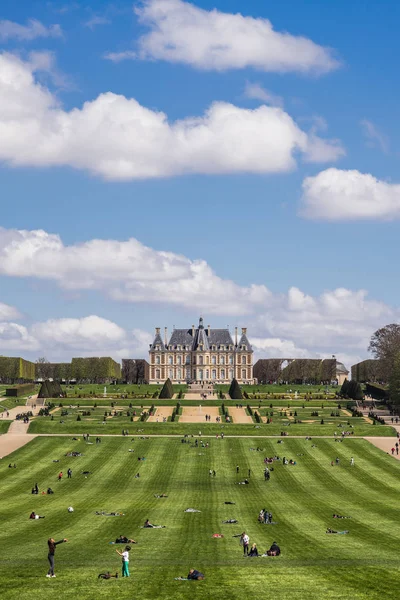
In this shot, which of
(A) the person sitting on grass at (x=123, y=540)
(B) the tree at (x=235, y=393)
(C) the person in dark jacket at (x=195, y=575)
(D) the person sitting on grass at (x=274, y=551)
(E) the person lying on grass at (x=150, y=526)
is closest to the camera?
(C) the person in dark jacket at (x=195, y=575)

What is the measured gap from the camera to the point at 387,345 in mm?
187875

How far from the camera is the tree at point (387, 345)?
180 metres

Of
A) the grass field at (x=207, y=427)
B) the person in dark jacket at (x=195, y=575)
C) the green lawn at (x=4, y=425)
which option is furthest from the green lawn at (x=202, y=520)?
the green lawn at (x=4, y=425)

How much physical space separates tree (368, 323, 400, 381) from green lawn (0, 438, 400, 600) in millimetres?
70150

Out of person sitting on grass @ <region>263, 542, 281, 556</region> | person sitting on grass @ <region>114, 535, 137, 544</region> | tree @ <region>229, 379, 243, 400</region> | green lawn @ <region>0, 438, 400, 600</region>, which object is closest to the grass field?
green lawn @ <region>0, 438, 400, 600</region>

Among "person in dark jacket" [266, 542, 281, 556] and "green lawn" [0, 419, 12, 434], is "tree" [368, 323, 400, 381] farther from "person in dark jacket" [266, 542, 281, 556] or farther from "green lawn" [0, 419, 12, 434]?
"person in dark jacket" [266, 542, 281, 556]

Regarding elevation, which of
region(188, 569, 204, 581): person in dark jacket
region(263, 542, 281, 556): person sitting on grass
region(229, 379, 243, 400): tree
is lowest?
region(263, 542, 281, 556): person sitting on grass

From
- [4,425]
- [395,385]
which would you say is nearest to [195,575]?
[4,425]

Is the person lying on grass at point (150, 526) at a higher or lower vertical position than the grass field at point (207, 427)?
lower

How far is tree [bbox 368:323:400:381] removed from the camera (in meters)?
180

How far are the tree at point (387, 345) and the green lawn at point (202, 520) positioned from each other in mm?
70150

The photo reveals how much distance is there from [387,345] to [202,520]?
137 metres

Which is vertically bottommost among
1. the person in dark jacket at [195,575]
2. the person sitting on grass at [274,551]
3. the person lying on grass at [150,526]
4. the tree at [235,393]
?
the person lying on grass at [150,526]

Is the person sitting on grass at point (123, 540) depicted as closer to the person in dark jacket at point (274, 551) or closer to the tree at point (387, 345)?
the person in dark jacket at point (274, 551)
